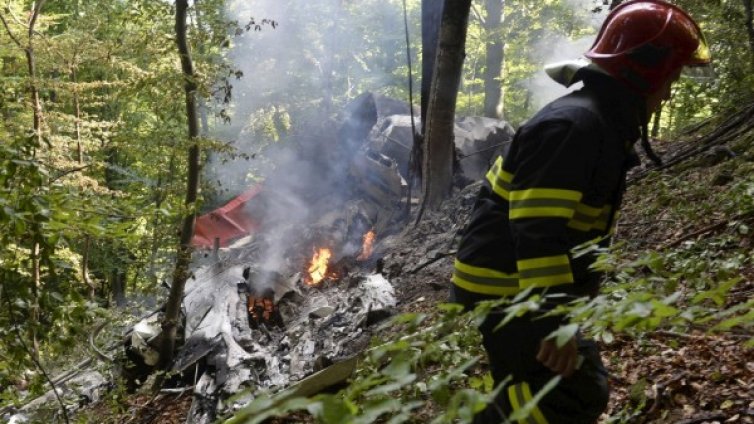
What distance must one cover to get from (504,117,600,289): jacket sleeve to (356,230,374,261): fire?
33.8ft

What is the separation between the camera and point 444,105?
10.4m

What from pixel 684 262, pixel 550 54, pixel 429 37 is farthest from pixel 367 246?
pixel 550 54

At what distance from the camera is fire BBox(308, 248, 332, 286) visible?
13052mm

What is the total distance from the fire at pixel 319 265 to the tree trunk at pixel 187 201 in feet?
15.4

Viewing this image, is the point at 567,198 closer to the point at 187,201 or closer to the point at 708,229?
the point at 708,229

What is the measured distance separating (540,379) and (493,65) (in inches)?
1004

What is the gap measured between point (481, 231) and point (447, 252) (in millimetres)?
6431

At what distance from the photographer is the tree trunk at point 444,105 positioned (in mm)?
9734

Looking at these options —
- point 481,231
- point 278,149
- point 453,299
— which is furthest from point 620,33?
point 278,149

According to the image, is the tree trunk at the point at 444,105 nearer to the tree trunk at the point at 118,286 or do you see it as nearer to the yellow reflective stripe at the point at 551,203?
the yellow reflective stripe at the point at 551,203

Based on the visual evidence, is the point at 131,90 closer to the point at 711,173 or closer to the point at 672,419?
the point at 672,419

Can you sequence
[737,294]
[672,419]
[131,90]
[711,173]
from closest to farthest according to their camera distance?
[672,419] < [737,294] < [131,90] < [711,173]

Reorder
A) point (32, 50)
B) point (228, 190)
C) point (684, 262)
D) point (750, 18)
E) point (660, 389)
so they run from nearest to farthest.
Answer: point (660, 389), point (684, 262), point (750, 18), point (228, 190), point (32, 50)

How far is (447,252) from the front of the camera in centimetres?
895
